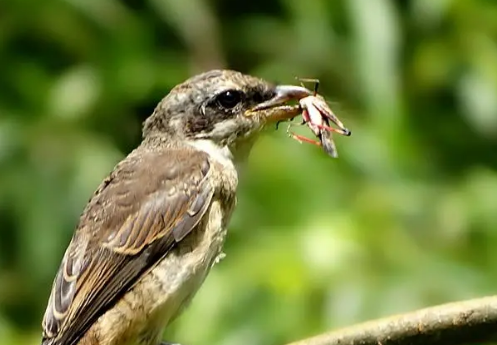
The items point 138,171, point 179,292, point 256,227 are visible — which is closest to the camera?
point 179,292

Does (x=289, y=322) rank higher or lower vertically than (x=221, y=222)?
lower

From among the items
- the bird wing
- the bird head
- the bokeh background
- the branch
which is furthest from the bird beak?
the branch

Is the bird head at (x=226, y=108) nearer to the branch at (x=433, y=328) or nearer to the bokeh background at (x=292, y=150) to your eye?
the bokeh background at (x=292, y=150)

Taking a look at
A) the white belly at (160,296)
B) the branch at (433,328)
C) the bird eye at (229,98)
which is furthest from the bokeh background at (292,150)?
the branch at (433,328)

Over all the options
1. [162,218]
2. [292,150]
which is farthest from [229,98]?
[292,150]

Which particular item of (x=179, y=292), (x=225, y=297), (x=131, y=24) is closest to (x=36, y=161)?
(x=131, y=24)

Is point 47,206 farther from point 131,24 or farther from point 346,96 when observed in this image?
point 346,96

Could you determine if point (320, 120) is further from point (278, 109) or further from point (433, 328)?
point (433, 328)
